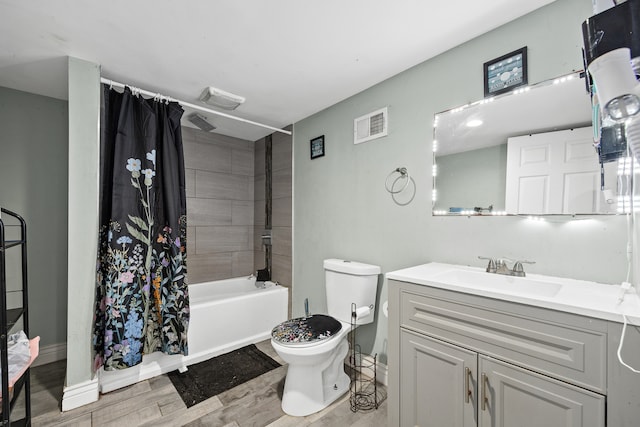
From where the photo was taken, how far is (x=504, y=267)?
4.68ft

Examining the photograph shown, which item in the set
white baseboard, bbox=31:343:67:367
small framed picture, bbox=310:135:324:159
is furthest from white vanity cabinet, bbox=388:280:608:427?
white baseboard, bbox=31:343:67:367

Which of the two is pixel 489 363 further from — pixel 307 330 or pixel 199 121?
pixel 199 121

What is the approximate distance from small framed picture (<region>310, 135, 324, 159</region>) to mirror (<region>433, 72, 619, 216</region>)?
42.6 inches

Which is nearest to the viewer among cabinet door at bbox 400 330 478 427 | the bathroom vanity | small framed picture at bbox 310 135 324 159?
the bathroom vanity

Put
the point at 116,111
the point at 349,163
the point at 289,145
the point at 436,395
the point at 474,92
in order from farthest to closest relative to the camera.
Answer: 1. the point at 289,145
2. the point at 349,163
3. the point at 116,111
4. the point at 474,92
5. the point at 436,395

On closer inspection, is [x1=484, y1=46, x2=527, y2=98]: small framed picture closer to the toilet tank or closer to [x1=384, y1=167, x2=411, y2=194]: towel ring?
[x1=384, y1=167, x2=411, y2=194]: towel ring

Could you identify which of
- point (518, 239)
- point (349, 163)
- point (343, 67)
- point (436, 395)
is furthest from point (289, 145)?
point (436, 395)

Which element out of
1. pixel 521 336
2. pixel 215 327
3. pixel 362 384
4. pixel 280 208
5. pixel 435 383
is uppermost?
pixel 280 208

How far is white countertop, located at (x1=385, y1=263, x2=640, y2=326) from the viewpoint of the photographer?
2.98 ft

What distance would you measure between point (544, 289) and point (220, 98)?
8.00 ft

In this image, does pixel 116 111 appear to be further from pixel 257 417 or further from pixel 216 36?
pixel 257 417

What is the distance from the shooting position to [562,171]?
1.32m

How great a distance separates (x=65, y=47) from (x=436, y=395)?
2767mm

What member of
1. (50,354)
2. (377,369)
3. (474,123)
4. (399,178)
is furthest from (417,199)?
(50,354)
